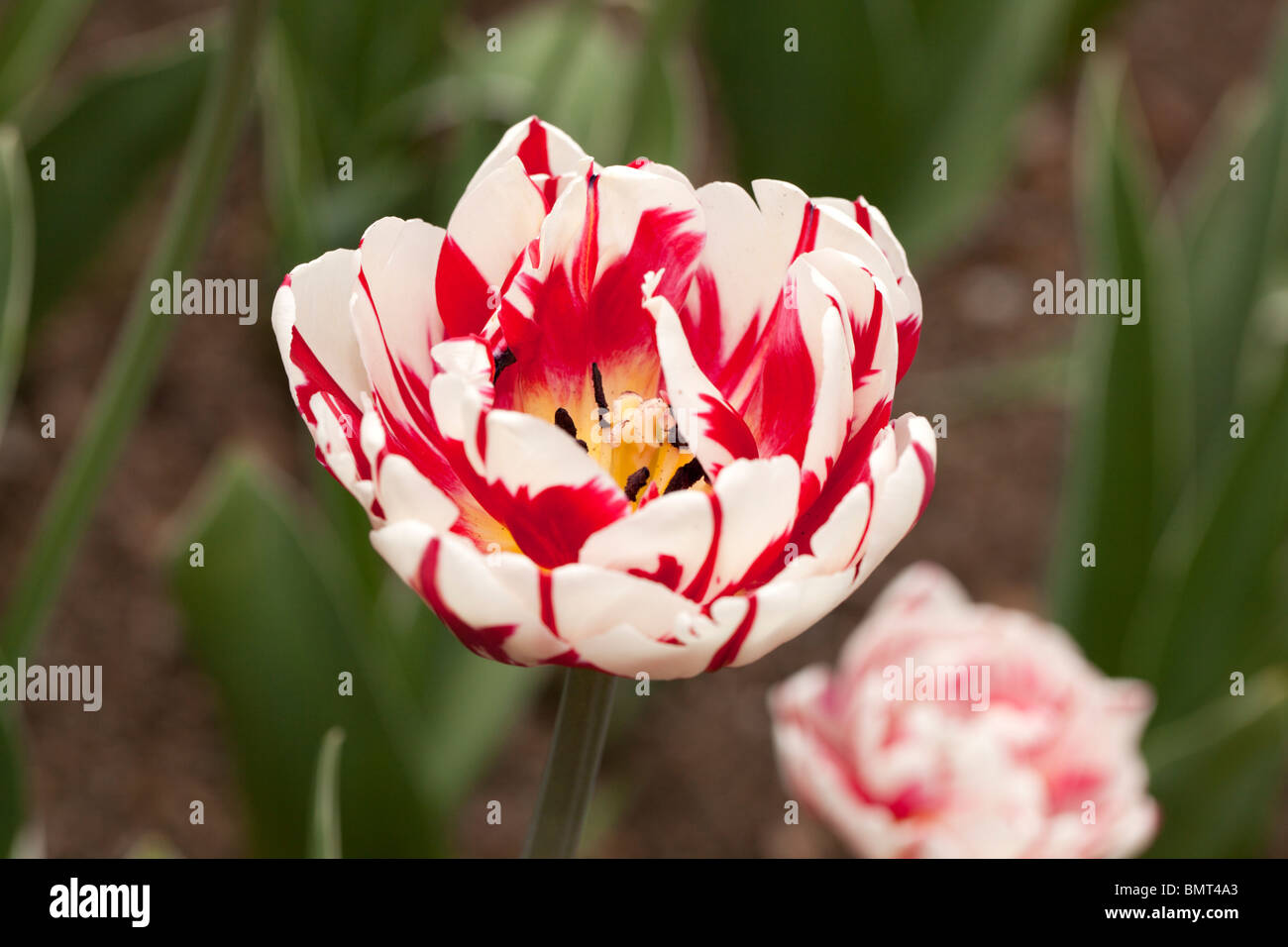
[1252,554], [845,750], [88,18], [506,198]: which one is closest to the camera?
[506,198]

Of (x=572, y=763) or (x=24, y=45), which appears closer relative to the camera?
(x=572, y=763)

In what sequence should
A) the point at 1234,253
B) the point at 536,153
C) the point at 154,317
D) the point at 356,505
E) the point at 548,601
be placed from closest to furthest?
1. the point at 548,601
2. the point at 536,153
3. the point at 154,317
4. the point at 356,505
5. the point at 1234,253

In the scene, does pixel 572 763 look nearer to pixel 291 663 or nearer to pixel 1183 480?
pixel 291 663

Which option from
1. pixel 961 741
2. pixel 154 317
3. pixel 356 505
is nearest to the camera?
pixel 154 317

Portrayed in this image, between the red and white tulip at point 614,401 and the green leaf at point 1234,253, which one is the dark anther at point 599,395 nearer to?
the red and white tulip at point 614,401

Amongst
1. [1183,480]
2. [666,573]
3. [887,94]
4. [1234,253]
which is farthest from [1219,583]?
[666,573]

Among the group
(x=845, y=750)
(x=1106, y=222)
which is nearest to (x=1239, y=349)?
(x=1106, y=222)
